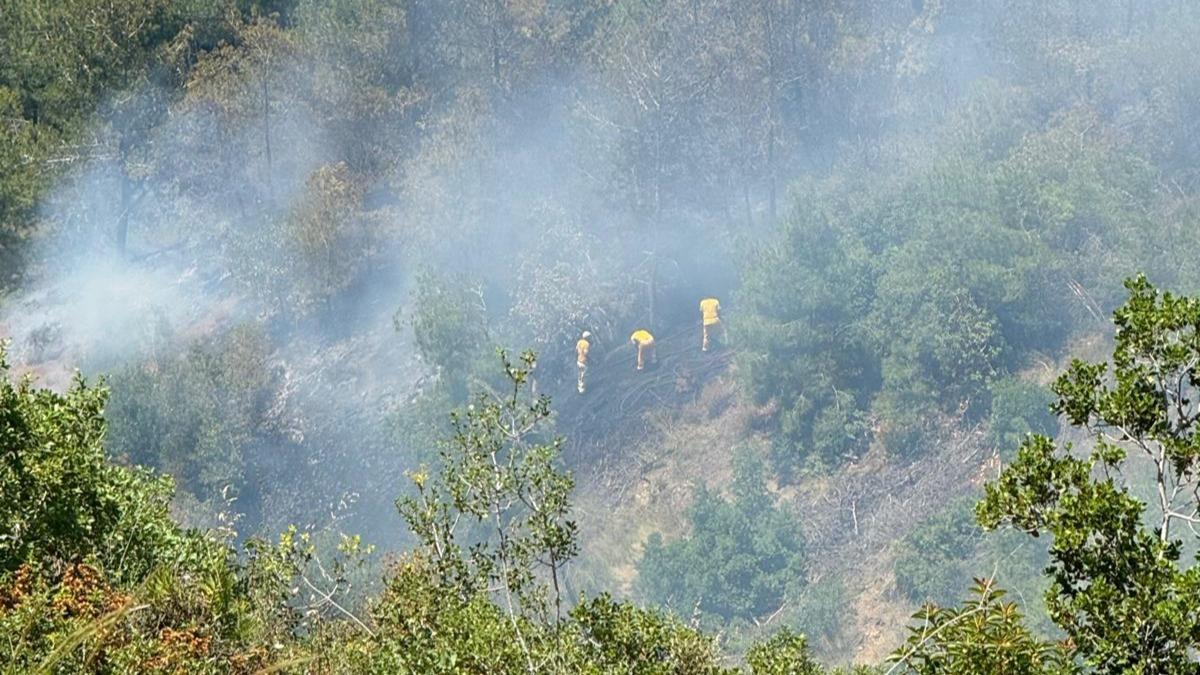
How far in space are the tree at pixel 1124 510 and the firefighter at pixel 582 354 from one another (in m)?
47.4

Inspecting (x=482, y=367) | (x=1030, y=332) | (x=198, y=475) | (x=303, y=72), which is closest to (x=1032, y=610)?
(x=1030, y=332)

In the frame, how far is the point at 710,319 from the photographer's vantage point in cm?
5938

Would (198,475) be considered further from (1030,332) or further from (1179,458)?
(1179,458)

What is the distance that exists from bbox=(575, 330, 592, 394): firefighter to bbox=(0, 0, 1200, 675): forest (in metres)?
0.20

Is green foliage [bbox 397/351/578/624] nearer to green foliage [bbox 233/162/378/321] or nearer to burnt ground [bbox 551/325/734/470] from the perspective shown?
burnt ground [bbox 551/325/734/470]

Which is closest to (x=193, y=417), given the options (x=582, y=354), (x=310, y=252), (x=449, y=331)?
(x=449, y=331)

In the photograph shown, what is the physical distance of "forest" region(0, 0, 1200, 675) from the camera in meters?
51.5

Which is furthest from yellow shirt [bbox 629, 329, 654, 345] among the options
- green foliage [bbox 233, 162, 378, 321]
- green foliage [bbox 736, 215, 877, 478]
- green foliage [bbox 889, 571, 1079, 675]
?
green foliage [bbox 889, 571, 1079, 675]

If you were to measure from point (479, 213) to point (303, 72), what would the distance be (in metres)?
9.89

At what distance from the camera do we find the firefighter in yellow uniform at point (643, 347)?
2325 inches

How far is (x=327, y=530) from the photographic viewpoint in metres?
49.3

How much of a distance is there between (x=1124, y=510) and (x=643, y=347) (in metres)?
49.1

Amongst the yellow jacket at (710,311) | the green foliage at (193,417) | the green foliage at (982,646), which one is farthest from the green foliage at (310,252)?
the green foliage at (982,646)

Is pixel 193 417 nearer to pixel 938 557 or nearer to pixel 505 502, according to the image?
pixel 938 557
